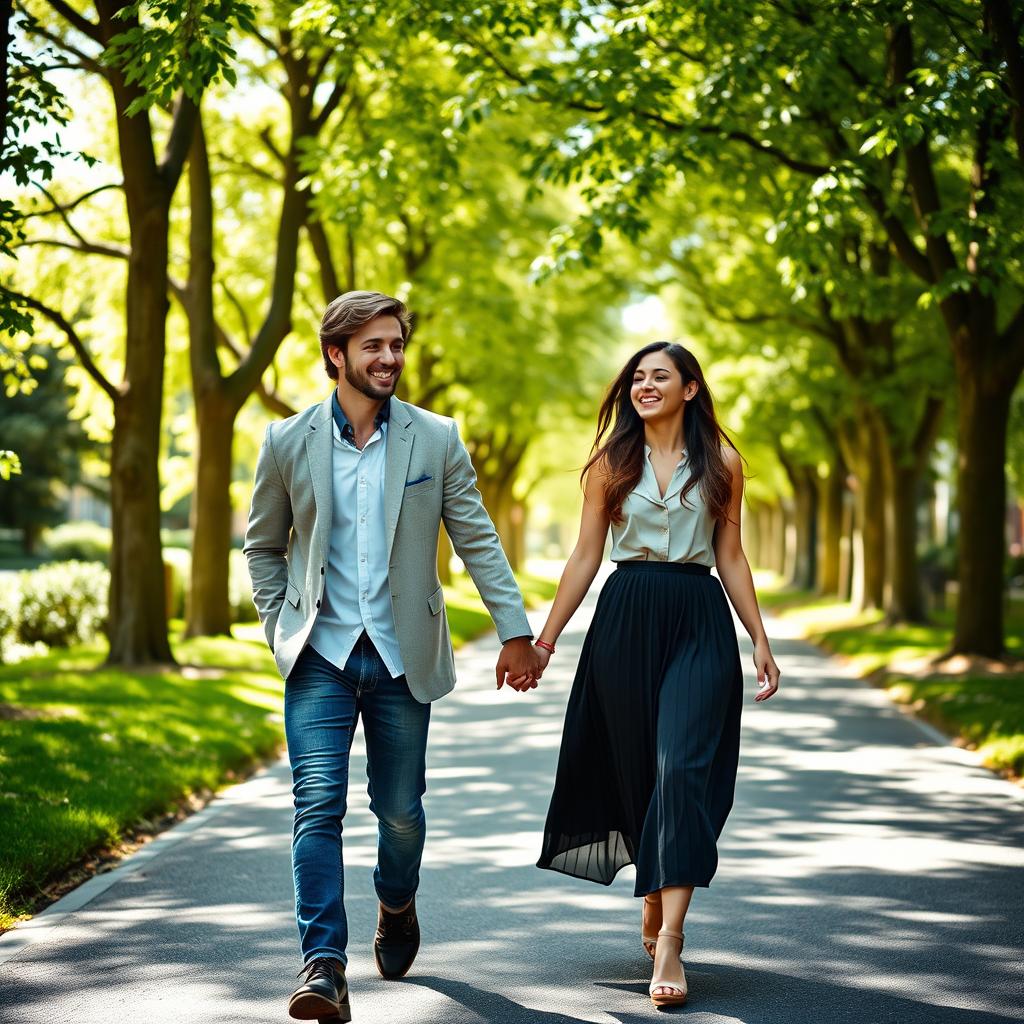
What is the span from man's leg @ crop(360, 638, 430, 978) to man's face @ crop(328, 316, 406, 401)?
86cm

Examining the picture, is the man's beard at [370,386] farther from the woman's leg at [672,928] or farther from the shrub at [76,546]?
the shrub at [76,546]

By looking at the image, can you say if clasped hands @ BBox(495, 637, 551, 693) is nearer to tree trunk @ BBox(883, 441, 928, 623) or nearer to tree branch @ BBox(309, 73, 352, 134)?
tree branch @ BBox(309, 73, 352, 134)

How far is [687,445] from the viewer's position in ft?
17.5

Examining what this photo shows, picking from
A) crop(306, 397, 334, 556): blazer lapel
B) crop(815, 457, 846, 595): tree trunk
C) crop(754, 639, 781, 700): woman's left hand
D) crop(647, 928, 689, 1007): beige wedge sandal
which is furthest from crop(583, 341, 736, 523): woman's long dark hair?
crop(815, 457, 846, 595): tree trunk

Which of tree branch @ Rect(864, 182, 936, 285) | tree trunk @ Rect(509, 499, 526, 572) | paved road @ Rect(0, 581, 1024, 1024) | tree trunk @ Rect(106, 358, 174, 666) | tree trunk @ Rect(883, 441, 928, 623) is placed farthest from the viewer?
tree trunk @ Rect(509, 499, 526, 572)

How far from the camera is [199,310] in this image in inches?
685

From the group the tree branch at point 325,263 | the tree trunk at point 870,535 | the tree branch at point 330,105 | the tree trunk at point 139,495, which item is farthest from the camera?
the tree trunk at point 870,535

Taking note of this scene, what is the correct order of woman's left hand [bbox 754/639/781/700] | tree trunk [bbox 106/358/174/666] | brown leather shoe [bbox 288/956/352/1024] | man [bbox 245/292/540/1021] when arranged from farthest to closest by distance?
tree trunk [bbox 106/358/174/666] → woman's left hand [bbox 754/639/781/700] → man [bbox 245/292/540/1021] → brown leather shoe [bbox 288/956/352/1024]

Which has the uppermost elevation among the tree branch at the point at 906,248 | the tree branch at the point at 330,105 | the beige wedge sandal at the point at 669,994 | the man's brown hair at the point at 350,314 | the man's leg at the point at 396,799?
the tree branch at the point at 330,105

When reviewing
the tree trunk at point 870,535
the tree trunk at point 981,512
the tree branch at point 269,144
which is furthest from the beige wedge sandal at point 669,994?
the tree trunk at point 870,535

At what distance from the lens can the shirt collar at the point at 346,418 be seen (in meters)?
4.88

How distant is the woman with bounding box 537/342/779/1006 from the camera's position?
4.93m

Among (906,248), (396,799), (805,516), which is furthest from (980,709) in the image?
(805,516)

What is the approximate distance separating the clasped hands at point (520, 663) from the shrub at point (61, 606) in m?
16.4
